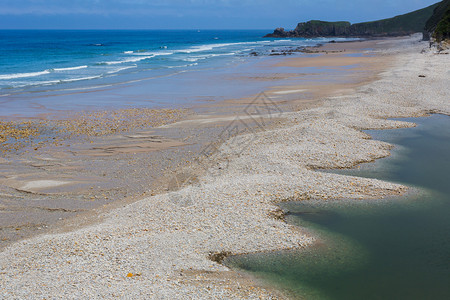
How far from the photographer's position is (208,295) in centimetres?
669

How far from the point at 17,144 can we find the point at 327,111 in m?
14.0

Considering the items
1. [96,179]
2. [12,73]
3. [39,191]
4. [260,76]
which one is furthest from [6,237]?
[12,73]

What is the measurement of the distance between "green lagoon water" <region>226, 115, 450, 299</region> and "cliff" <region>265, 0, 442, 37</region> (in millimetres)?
135866

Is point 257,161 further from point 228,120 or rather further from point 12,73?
point 12,73

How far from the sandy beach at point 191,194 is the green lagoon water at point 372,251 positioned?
438 millimetres

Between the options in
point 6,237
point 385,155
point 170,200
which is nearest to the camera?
point 6,237

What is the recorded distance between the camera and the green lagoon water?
7.46m

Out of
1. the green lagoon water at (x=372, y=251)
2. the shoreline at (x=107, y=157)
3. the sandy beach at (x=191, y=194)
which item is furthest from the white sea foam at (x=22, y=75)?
the green lagoon water at (x=372, y=251)

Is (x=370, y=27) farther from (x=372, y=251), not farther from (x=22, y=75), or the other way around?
(x=372, y=251)

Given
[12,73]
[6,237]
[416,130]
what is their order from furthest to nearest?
[12,73]
[416,130]
[6,237]

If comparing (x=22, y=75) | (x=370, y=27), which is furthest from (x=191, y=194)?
(x=370, y=27)

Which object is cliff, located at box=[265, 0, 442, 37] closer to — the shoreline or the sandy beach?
the sandy beach

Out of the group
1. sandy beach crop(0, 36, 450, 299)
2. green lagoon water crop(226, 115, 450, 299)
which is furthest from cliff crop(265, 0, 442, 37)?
green lagoon water crop(226, 115, 450, 299)

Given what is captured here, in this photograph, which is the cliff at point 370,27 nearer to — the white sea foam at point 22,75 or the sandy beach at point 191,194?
the white sea foam at point 22,75
